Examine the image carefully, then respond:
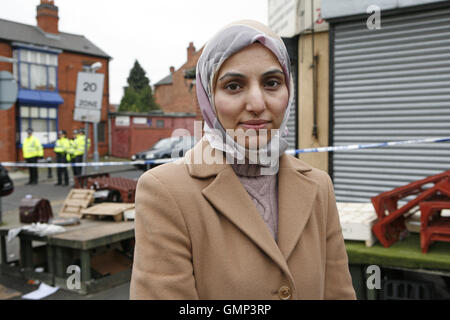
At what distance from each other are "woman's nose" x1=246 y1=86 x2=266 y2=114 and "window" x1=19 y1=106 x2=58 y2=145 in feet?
86.1

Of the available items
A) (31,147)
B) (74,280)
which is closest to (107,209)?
(74,280)

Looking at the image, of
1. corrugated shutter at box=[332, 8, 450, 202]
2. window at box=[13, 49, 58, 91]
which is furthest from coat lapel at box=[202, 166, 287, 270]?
window at box=[13, 49, 58, 91]

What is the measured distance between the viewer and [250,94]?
139 cm

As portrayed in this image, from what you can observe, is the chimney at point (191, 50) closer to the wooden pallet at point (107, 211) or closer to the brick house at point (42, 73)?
the brick house at point (42, 73)

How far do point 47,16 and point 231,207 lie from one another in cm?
3021

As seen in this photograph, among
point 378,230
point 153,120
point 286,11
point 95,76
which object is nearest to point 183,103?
point 153,120

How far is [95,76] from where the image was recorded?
11820 mm

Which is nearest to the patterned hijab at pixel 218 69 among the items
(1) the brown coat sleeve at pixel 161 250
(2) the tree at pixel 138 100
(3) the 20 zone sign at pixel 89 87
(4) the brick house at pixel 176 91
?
(1) the brown coat sleeve at pixel 161 250

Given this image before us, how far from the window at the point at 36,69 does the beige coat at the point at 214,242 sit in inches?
1059

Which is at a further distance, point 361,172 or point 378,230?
point 361,172

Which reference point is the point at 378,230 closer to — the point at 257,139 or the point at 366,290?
the point at 366,290

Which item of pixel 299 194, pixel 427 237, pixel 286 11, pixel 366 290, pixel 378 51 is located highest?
pixel 286 11

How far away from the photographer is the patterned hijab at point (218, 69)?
54.0 inches
